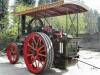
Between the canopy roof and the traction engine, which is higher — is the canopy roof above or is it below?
above

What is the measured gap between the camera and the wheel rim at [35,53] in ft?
24.6

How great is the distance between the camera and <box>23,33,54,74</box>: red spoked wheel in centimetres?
722

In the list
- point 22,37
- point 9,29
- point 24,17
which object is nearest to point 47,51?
point 22,37

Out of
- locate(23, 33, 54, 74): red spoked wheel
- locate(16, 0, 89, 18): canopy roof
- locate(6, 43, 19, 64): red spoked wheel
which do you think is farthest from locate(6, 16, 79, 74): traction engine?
locate(6, 43, 19, 64): red spoked wheel

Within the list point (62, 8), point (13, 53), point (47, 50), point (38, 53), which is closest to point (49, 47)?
point (47, 50)

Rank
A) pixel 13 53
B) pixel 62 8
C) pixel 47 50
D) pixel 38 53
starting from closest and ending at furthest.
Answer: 1. pixel 47 50
2. pixel 38 53
3. pixel 62 8
4. pixel 13 53

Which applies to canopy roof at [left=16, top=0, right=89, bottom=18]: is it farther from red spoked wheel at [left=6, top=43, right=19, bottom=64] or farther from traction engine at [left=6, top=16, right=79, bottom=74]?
red spoked wheel at [left=6, top=43, right=19, bottom=64]

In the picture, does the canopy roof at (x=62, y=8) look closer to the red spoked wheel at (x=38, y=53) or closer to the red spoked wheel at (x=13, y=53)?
the red spoked wheel at (x=38, y=53)

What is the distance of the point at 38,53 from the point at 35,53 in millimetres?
241

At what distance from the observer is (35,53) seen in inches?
314

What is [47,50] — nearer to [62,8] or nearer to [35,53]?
[35,53]

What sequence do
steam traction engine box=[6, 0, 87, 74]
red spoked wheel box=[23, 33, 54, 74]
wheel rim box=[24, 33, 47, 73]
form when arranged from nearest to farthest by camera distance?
red spoked wheel box=[23, 33, 54, 74] → steam traction engine box=[6, 0, 87, 74] → wheel rim box=[24, 33, 47, 73]

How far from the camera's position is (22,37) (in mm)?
9672

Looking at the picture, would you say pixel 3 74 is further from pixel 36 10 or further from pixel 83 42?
pixel 83 42
